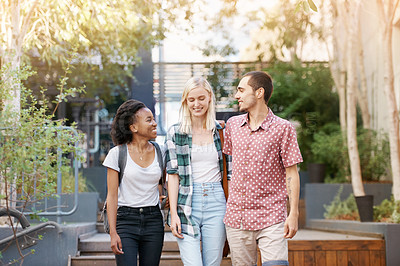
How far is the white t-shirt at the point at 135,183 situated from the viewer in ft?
10.9

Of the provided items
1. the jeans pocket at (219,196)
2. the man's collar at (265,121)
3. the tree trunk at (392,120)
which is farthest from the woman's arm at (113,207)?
the tree trunk at (392,120)

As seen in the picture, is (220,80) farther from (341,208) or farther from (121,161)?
(121,161)

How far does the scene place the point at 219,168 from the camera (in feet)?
10.7

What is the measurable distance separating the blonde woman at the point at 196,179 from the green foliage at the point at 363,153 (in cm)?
587

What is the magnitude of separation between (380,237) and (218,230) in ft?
10.2

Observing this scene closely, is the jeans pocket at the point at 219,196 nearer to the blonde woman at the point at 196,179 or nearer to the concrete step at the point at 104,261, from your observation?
the blonde woman at the point at 196,179

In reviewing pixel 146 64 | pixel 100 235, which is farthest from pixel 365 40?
pixel 100 235

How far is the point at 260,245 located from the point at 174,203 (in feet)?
1.80

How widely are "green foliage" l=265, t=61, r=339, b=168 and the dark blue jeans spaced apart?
23.9ft

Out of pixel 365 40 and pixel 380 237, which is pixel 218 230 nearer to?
pixel 380 237

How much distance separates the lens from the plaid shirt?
3.14m

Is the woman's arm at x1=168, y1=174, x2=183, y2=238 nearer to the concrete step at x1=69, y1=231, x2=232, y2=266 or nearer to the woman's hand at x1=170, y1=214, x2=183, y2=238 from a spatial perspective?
the woman's hand at x1=170, y1=214, x2=183, y2=238

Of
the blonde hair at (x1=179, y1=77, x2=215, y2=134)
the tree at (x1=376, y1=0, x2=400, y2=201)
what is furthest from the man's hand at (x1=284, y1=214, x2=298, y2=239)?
the tree at (x1=376, y1=0, x2=400, y2=201)

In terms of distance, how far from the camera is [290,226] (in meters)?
2.95
